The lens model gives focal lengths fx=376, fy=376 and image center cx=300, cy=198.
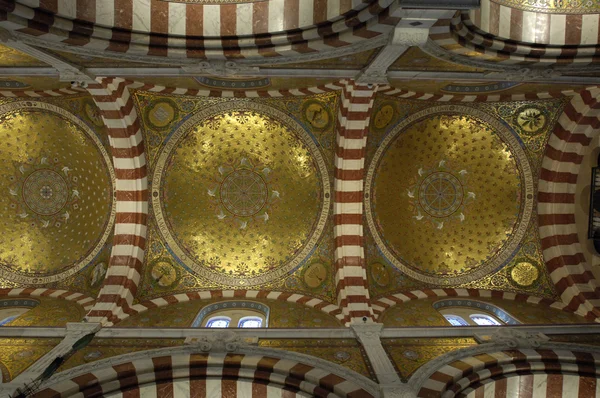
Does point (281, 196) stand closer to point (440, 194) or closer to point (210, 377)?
point (440, 194)

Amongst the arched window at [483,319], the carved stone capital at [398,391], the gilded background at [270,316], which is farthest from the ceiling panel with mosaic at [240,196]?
the carved stone capital at [398,391]

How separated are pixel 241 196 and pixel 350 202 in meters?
2.82

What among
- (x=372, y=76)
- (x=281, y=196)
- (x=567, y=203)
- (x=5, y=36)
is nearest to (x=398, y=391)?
(x=372, y=76)

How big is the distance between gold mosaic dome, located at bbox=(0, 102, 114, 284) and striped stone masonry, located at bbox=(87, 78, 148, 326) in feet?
1.38

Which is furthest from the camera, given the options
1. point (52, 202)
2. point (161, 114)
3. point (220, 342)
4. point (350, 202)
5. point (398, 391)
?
point (52, 202)

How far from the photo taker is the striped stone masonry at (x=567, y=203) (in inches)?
342

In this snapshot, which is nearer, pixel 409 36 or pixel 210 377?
pixel 409 36

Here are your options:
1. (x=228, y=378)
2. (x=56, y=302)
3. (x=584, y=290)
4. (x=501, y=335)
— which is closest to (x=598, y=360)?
(x=501, y=335)

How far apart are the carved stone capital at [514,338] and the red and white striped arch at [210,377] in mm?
2706

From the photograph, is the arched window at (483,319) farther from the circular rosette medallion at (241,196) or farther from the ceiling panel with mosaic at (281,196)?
the circular rosette medallion at (241,196)

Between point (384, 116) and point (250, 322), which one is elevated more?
point (384, 116)

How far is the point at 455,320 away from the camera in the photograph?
332 inches

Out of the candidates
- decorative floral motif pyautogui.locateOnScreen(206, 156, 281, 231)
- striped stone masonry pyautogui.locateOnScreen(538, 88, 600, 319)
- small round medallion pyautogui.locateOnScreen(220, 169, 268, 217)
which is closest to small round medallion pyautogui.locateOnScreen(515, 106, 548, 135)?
striped stone masonry pyautogui.locateOnScreen(538, 88, 600, 319)

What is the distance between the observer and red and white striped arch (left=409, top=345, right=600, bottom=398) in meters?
6.46
